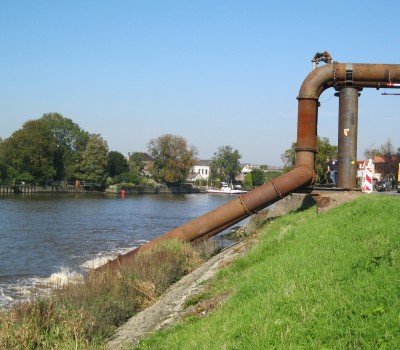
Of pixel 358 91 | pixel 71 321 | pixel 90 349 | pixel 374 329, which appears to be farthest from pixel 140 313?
pixel 358 91

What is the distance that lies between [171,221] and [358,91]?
90.6 ft

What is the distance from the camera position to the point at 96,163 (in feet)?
336

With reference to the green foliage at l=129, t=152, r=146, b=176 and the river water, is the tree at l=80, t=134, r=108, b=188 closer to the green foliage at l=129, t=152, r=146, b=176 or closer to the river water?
the green foliage at l=129, t=152, r=146, b=176

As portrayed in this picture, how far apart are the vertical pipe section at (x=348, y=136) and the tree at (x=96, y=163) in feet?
292

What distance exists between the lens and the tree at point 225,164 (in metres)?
175

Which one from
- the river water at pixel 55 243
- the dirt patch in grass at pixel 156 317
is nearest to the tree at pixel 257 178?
the river water at pixel 55 243

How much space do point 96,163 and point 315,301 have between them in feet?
325

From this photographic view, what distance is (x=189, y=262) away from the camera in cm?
1483

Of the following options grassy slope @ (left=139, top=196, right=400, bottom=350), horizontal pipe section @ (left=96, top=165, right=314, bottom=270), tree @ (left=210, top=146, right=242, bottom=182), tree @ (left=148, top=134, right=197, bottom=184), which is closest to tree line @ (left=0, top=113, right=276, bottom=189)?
tree @ (left=148, top=134, right=197, bottom=184)

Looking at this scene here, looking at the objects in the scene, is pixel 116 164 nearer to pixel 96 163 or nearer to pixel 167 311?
pixel 96 163

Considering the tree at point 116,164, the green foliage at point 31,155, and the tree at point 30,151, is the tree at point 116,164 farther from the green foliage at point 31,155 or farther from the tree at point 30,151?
the tree at point 30,151

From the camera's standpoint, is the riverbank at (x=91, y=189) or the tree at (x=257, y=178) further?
the tree at (x=257, y=178)

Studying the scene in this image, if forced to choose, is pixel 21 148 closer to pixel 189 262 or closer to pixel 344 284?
pixel 189 262

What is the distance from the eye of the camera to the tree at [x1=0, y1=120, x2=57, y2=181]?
88.9m
